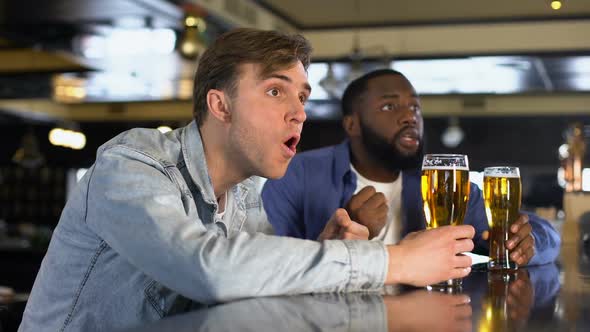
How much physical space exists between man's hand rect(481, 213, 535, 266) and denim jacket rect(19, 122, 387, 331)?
59 cm

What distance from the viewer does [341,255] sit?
101 cm

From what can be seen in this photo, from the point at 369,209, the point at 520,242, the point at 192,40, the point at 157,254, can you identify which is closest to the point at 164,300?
the point at 157,254

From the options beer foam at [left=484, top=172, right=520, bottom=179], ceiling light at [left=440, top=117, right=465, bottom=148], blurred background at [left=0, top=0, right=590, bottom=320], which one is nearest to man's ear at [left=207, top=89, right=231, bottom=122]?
beer foam at [left=484, top=172, right=520, bottom=179]

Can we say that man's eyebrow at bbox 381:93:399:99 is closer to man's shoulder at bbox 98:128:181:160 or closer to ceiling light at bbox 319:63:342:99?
man's shoulder at bbox 98:128:181:160

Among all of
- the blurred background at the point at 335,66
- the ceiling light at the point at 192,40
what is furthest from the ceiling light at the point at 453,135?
the ceiling light at the point at 192,40

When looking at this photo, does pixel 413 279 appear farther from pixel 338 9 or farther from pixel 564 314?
pixel 338 9

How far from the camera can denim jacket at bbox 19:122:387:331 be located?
0.96 meters

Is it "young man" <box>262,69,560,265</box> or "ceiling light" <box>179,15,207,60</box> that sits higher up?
"ceiling light" <box>179,15,207,60</box>

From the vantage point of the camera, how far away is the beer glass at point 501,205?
4.98 feet

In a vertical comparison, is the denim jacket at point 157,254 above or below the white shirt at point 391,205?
above

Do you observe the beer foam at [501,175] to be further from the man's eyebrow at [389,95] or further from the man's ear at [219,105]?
the man's eyebrow at [389,95]

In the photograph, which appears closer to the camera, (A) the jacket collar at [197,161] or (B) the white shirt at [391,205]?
(A) the jacket collar at [197,161]

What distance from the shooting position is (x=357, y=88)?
2.44 metres

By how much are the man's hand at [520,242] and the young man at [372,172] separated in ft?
1.62
